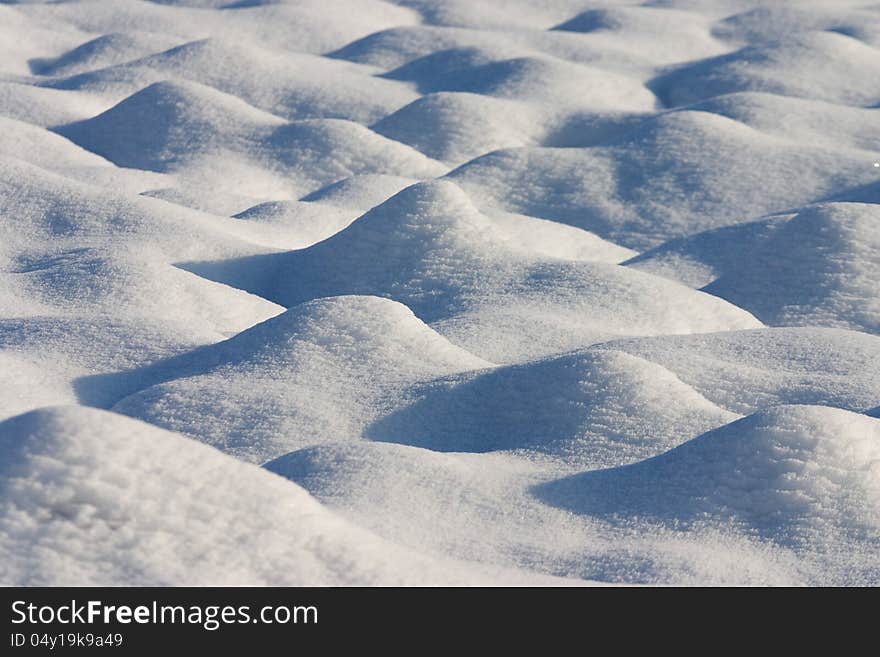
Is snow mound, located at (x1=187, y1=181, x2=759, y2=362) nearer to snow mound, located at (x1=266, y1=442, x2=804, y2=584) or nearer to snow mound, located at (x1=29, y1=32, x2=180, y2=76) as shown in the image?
snow mound, located at (x1=266, y1=442, x2=804, y2=584)

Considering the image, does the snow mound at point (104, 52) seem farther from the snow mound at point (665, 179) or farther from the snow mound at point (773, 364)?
the snow mound at point (773, 364)

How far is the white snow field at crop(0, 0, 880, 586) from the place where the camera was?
5.12ft

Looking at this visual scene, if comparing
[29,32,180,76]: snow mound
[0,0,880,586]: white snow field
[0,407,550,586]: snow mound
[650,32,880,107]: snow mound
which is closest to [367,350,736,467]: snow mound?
[0,0,880,586]: white snow field

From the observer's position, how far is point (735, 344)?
281cm

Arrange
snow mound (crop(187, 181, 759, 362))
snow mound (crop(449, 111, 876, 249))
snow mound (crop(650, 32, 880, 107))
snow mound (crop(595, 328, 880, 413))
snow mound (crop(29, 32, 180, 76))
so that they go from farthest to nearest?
snow mound (crop(29, 32, 180, 76)) < snow mound (crop(650, 32, 880, 107)) < snow mound (crop(449, 111, 876, 249)) < snow mound (crop(187, 181, 759, 362)) < snow mound (crop(595, 328, 880, 413))

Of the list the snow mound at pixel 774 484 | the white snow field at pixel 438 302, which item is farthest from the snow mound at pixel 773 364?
the snow mound at pixel 774 484

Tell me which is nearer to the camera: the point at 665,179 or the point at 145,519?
the point at 145,519

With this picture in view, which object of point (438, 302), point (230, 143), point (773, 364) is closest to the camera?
point (773, 364)

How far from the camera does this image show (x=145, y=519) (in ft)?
4.80

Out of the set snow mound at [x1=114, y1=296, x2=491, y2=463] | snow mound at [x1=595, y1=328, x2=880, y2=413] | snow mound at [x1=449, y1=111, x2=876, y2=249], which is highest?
snow mound at [x1=114, y1=296, x2=491, y2=463]

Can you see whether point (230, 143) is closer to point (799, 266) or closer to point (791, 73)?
point (799, 266)

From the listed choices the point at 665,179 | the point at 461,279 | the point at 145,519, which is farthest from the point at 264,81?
the point at 145,519

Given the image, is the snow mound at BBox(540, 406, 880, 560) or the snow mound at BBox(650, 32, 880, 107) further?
the snow mound at BBox(650, 32, 880, 107)

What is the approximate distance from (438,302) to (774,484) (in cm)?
136
